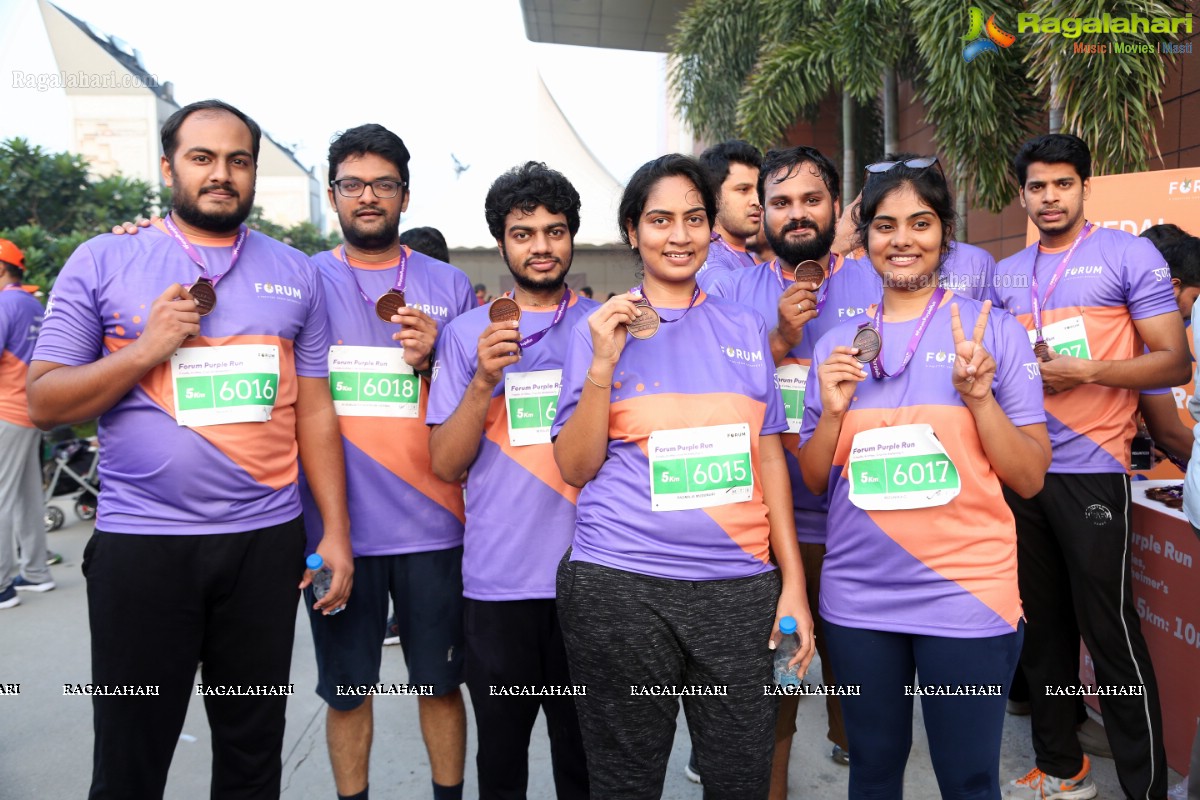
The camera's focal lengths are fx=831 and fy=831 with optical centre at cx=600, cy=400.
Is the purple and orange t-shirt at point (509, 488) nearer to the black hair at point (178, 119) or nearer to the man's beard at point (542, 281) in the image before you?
the man's beard at point (542, 281)

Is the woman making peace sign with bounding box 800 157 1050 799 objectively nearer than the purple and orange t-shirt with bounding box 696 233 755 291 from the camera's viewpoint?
Yes

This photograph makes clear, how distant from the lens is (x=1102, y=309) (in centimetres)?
295

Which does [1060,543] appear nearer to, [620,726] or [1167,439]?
[1167,439]

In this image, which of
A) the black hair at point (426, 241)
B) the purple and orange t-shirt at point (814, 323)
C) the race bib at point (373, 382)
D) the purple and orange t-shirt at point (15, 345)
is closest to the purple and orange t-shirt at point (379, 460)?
the race bib at point (373, 382)

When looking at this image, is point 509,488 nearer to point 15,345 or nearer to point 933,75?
point 15,345

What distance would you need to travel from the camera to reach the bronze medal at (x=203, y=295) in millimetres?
2182

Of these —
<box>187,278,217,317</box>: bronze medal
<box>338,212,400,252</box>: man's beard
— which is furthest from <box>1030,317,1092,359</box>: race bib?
<box>187,278,217,317</box>: bronze medal

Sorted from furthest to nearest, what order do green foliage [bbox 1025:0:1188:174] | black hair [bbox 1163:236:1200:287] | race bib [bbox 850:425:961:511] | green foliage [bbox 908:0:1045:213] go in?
green foliage [bbox 908:0:1045:213]
green foliage [bbox 1025:0:1188:174]
black hair [bbox 1163:236:1200:287]
race bib [bbox 850:425:961:511]

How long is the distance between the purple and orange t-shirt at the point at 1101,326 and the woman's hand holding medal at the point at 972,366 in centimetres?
114

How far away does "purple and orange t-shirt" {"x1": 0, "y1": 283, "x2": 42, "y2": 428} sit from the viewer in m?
5.25

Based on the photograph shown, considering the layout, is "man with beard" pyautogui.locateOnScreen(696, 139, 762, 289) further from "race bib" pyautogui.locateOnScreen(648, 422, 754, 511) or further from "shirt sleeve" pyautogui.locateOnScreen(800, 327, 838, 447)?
"race bib" pyautogui.locateOnScreen(648, 422, 754, 511)

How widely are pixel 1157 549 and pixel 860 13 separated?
6533 mm

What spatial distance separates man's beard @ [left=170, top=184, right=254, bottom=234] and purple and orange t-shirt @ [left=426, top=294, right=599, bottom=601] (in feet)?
2.19

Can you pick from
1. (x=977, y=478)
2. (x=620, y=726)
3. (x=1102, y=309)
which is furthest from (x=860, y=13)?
(x=620, y=726)
